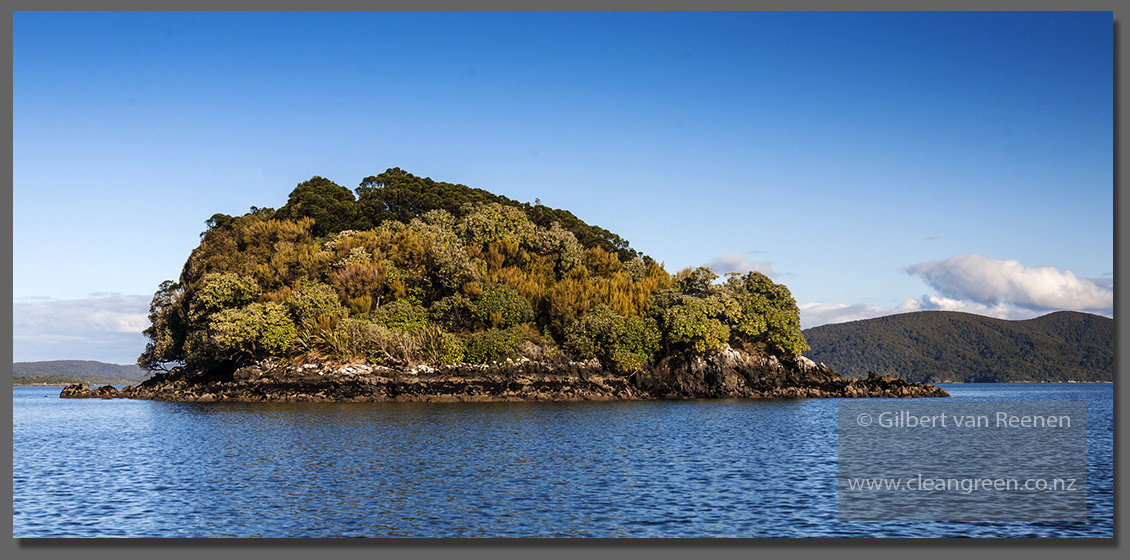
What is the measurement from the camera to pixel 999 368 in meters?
159

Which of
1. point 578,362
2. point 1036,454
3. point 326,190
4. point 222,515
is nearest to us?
point 222,515

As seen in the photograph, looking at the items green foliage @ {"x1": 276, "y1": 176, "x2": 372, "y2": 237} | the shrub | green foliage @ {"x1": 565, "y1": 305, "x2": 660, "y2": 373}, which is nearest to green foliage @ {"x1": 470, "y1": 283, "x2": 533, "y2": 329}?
green foliage @ {"x1": 565, "y1": 305, "x2": 660, "y2": 373}

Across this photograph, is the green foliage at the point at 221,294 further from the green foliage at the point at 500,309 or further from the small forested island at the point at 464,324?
the green foliage at the point at 500,309

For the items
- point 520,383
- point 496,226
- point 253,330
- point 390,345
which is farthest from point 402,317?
point 496,226

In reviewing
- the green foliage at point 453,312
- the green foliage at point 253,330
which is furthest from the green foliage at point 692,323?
the green foliage at point 253,330

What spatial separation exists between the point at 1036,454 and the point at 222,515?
25.7 metres

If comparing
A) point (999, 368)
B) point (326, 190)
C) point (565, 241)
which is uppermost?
point (326, 190)

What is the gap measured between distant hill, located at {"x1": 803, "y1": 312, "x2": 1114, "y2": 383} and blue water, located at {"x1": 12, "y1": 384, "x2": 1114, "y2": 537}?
127 metres

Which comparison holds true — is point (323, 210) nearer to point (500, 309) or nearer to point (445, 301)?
point (445, 301)

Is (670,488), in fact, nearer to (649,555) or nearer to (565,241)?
(649,555)

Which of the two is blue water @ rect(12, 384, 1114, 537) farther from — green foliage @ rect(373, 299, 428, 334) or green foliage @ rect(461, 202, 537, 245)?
green foliage @ rect(461, 202, 537, 245)

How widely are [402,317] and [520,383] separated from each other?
1031 cm

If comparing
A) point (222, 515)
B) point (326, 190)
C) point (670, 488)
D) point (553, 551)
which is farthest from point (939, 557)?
point (326, 190)

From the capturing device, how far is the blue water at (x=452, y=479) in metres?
16.6
